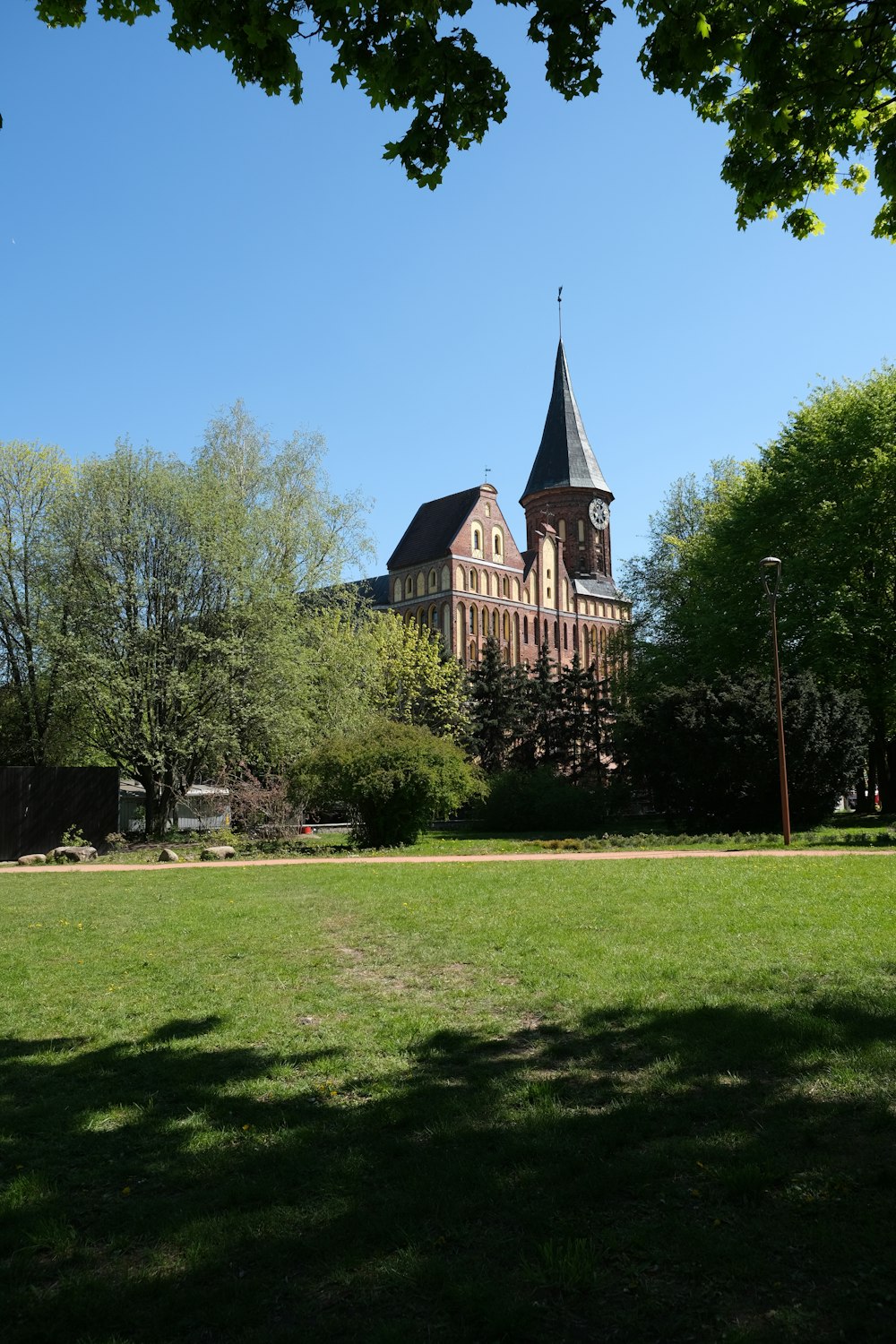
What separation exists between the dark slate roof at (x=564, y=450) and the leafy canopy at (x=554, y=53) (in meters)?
70.2

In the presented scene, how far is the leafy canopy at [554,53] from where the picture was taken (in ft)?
17.5

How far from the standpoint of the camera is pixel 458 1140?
4.30 metres

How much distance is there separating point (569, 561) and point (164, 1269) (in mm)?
74932

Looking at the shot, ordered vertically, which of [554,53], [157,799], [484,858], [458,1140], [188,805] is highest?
[554,53]

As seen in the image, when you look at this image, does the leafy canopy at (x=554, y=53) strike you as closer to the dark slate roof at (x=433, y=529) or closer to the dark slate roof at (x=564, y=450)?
the dark slate roof at (x=433, y=529)

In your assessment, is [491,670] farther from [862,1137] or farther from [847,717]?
[862,1137]

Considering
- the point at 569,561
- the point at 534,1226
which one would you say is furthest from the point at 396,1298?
the point at 569,561

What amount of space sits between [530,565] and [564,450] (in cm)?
1189

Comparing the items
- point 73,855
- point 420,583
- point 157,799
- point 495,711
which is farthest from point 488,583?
point 73,855

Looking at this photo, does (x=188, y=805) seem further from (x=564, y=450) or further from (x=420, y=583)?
(x=564, y=450)

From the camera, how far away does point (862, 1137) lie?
410cm

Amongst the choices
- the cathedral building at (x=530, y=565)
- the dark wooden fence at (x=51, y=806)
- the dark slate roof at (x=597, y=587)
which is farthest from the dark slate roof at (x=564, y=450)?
the dark wooden fence at (x=51, y=806)

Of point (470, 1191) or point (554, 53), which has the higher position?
point (554, 53)

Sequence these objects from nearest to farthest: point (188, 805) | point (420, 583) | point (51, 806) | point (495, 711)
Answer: point (51, 806)
point (188, 805)
point (495, 711)
point (420, 583)
